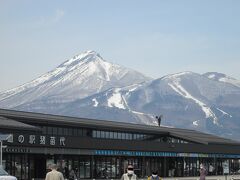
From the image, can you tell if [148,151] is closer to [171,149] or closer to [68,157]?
[171,149]

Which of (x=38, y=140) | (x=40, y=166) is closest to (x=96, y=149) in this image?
(x=40, y=166)

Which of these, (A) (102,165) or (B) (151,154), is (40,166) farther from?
(B) (151,154)

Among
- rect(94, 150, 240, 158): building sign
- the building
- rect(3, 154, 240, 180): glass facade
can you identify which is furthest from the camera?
rect(94, 150, 240, 158): building sign

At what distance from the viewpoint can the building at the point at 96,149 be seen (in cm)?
6084

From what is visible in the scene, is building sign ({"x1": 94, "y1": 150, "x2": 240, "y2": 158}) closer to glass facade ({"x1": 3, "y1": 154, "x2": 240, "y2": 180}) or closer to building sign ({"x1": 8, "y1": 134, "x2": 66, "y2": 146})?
glass facade ({"x1": 3, "y1": 154, "x2": 240, "y2": 180})

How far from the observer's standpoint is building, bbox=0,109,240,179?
6084cm

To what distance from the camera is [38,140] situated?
61000 mm

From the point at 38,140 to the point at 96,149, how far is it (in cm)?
1095

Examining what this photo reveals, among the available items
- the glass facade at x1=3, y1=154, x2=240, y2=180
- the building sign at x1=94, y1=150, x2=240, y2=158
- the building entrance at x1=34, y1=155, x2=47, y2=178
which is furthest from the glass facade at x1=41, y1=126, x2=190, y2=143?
the building entrance at x1=34, y1=155, x2=47, y2=178

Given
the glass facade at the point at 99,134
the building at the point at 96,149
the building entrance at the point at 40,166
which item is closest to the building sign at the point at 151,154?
the building at the point at 96,149

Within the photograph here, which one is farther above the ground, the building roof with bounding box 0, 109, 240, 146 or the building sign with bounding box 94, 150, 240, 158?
the building roof with bounding box 0, 109, 240, 146

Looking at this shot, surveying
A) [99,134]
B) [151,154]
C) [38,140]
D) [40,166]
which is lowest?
[40,166]

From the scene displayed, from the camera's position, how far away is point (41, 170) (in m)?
64.8

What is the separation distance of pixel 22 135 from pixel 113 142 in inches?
663
